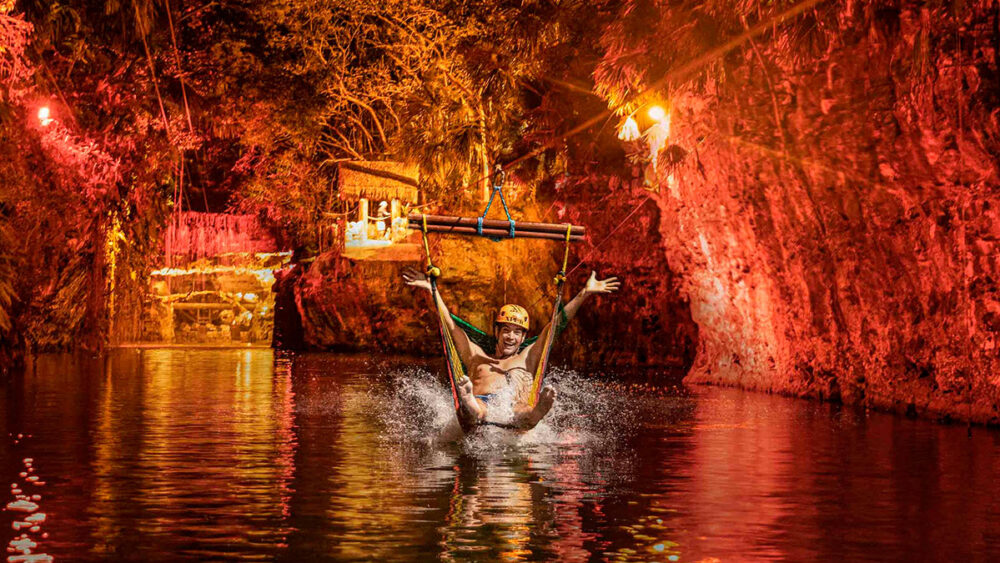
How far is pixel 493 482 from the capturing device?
13078 millimetres

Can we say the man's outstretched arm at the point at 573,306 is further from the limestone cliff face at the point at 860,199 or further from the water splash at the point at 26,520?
the water splash at the point at 26,520

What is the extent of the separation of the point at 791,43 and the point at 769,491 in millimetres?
6292

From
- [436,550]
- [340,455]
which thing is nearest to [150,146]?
[340,455]

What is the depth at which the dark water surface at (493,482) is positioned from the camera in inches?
387

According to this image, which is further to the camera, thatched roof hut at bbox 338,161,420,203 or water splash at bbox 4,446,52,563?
thatched roof hut at bbox 338,161,420,203

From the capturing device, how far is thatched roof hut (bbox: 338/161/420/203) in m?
44.2

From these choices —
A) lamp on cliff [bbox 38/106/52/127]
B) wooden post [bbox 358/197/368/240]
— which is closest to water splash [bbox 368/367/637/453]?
lamp on cliff [bbox 38/106/52/127]

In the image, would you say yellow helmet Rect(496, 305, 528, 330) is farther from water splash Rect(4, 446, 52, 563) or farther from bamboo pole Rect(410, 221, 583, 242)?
water splash Rect(4, 446, 52, 563)

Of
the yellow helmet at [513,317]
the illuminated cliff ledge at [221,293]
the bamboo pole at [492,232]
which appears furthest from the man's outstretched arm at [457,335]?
the illuminated cliff ledge at [221,293]

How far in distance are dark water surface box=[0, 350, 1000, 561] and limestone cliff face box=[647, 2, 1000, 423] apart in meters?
0.98

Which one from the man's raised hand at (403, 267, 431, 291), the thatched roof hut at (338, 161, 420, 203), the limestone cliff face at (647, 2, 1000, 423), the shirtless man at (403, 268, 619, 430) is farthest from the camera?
the thatched roof hut at (338, 161, 420, 203)

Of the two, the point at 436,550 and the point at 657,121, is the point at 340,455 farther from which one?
the point at 657,121

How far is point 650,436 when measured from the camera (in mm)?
18000

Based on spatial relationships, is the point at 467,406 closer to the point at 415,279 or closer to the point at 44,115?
the point at 415,279
